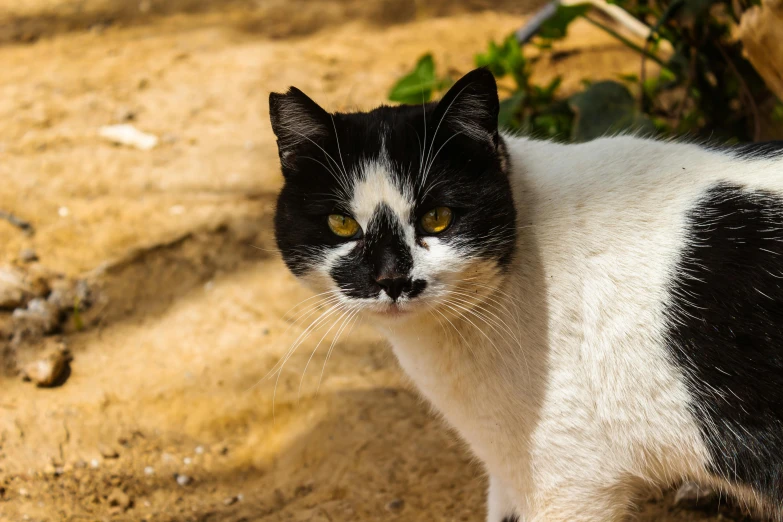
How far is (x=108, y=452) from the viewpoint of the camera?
271 centimetres

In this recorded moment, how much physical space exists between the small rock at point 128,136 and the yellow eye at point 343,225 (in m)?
2.73

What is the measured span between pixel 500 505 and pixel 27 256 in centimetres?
249

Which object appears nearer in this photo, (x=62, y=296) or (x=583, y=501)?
(x=583, y=501)

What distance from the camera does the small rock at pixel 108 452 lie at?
2.70 metres

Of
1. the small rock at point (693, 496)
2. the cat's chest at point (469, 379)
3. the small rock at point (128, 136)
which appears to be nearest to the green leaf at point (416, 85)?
the small rock at point (128, 136)

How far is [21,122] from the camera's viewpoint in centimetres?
426

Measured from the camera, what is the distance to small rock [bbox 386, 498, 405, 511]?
2535 mm

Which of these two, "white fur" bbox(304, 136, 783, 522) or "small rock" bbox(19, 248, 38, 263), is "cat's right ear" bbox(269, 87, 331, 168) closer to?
"white fur" bbox(304, 136, 783, 522)

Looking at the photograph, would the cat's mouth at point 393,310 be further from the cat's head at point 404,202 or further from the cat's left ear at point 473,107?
the cat's left ear at point 473,107

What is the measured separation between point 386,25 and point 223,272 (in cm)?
281

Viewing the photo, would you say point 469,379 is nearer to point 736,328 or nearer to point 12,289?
point 736,328

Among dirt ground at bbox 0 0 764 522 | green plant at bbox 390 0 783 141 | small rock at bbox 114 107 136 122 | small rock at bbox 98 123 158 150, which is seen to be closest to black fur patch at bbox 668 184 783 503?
dirt ground at bbox 0 0 764 522

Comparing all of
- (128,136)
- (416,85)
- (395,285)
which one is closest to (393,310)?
(395,285)

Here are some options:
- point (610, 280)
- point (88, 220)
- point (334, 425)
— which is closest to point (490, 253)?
point (610, 280)
